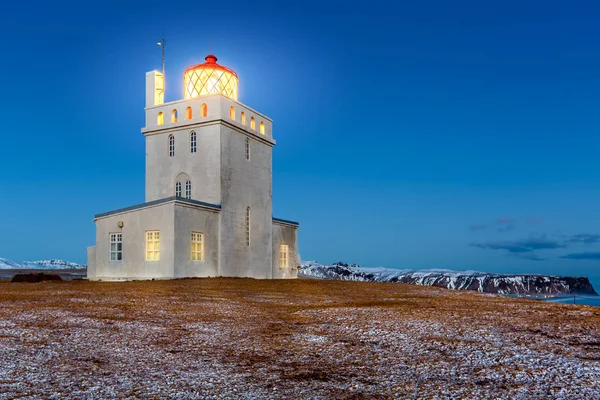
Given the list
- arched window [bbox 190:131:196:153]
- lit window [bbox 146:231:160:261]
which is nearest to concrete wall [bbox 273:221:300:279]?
arched window [bbox 190:131:196:153]

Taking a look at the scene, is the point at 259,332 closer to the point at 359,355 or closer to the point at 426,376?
the point at 359,355

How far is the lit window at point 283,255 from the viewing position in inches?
1251

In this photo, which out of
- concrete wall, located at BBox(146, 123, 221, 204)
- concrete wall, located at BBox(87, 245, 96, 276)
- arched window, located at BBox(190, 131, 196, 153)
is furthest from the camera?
arched window, located at BBox(190, 131, 196, 153)

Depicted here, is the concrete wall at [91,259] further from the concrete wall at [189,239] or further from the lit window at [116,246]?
the concrete wall at [189,239]

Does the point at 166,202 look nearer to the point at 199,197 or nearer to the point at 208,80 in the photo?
the point at 199,197

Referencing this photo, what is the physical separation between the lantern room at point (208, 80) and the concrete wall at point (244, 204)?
270cm

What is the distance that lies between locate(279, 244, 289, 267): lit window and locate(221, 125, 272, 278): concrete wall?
2153 millimetres

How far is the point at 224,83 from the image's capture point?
28266 mm

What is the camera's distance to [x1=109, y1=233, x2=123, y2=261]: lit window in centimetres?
2438

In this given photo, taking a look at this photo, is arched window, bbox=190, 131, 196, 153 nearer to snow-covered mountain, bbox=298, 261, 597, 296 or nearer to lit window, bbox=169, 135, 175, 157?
lit window, bbox=169, 135, 175, 157

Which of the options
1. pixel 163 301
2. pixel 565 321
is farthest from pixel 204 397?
pixel 163 301

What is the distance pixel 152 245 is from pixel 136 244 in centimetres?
86

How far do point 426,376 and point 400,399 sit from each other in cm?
86

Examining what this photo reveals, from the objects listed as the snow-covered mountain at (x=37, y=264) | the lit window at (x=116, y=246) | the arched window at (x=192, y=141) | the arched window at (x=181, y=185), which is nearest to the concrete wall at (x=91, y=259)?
the lit window at (x=116, y=246)
